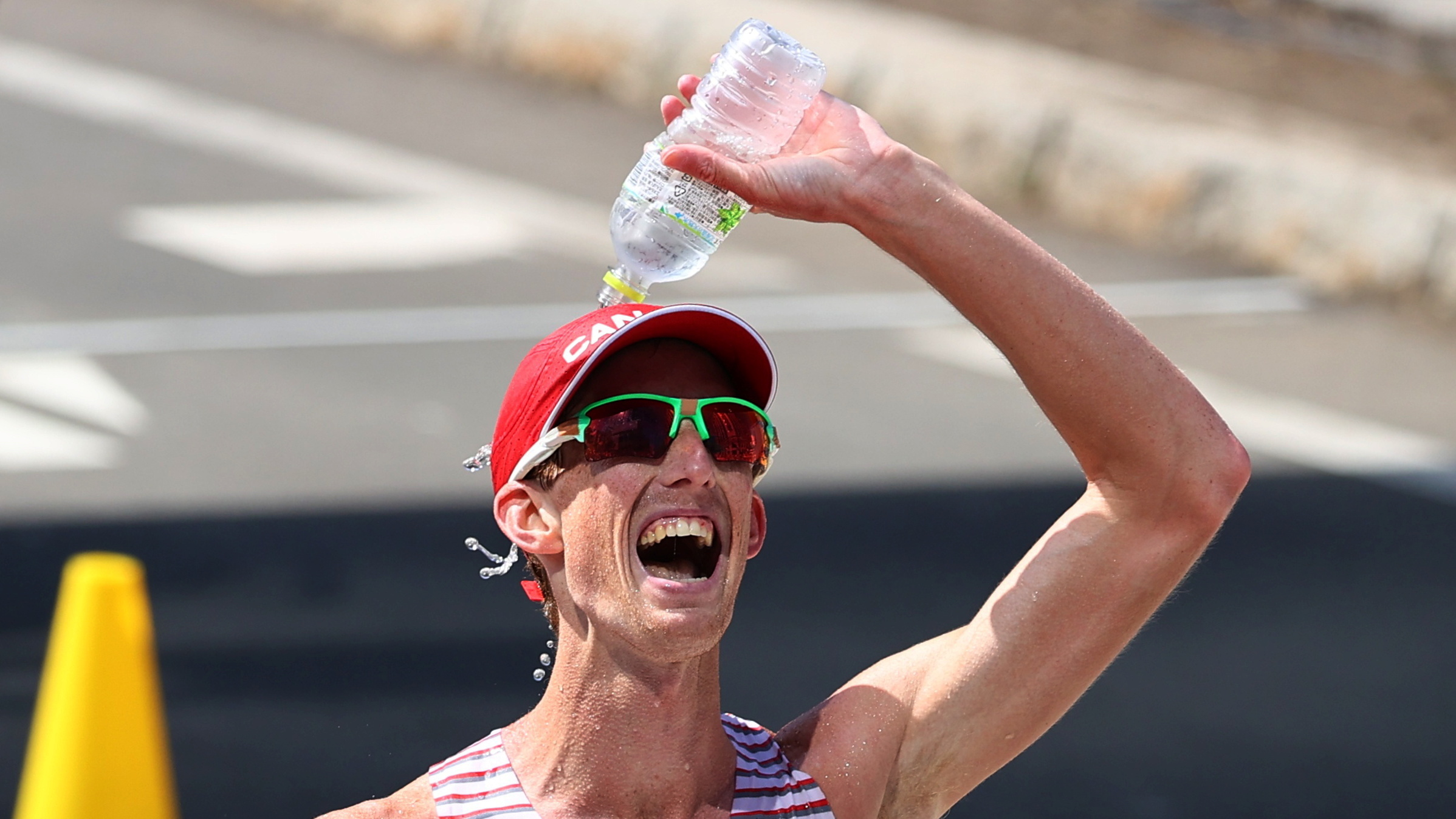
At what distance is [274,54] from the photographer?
14.2m

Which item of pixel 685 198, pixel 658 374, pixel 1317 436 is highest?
pixel 685 198

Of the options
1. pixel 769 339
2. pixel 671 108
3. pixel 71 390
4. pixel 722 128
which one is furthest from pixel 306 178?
pixel 671 108

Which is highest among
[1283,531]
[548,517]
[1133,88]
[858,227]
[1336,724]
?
[1133,88]

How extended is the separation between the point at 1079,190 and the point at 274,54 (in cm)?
552

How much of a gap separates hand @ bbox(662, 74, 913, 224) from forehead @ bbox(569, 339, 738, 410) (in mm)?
283

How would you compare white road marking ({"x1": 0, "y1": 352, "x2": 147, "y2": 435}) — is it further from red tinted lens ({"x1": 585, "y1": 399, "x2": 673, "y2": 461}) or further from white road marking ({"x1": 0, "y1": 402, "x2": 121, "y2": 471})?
red tinted lens ({"x1": 585, "y1": 399, "x2": 673, "y2": 461})

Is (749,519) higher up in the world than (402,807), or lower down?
higher up

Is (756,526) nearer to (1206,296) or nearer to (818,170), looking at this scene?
(818,170)

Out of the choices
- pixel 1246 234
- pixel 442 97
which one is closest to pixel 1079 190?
pixel 1246 234

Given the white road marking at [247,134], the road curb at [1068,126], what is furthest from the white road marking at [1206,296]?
the white road marking at [247,134]

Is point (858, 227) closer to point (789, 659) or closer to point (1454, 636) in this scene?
point (789, 659)

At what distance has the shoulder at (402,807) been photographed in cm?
316

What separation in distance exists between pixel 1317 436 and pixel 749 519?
7.24m

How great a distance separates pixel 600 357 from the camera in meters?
3.37
